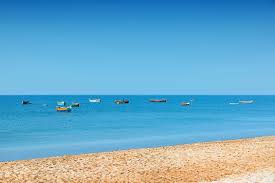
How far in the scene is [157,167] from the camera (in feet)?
64.7

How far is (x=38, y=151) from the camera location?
109ft

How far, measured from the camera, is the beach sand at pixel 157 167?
1711 cm

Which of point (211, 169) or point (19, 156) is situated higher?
point (211, 169)

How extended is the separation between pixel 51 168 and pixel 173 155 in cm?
684

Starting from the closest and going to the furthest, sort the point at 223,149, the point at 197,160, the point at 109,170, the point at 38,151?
the point at 109,170 < the point at 197,160 < the point at 223,149 < the point at 38,151

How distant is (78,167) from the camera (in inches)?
780

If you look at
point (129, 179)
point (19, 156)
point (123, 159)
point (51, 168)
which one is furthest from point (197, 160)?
point (19, 156)

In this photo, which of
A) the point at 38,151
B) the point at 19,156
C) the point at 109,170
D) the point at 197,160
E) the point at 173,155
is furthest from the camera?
the point at 38,151

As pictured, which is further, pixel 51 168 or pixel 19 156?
pixel 19 156

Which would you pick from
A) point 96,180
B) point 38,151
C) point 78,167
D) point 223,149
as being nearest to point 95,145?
point 38,151

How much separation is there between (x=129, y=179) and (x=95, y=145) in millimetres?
20445

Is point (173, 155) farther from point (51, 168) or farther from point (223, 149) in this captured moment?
point (51, 168)

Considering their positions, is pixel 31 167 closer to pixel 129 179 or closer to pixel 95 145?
pixel 129 179

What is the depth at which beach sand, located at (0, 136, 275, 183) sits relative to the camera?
17109 millimetres
